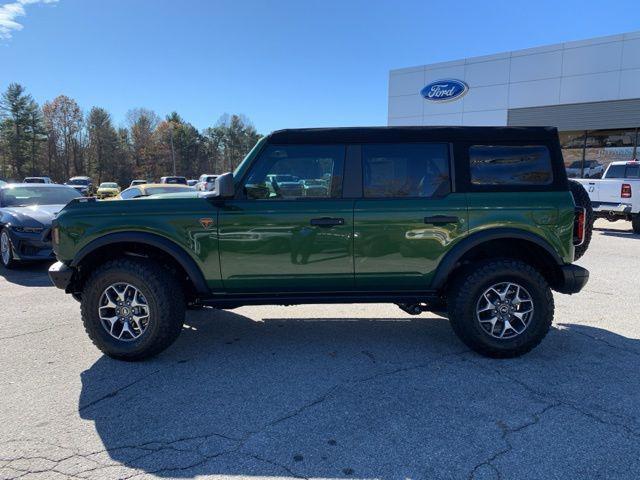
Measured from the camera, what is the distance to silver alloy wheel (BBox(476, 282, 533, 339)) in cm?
380

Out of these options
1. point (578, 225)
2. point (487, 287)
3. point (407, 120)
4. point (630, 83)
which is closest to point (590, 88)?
point (630, 83)

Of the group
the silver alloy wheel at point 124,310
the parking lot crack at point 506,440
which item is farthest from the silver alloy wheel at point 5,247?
the parking lot crack at point 506,440

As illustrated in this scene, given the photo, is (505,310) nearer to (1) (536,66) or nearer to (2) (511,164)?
(2) (511,164)

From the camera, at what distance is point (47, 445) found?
2619 mm

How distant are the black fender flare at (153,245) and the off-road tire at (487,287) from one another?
7.49ft

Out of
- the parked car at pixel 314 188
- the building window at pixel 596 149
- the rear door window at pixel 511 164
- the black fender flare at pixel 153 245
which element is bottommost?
the black fender flare at pixel 153 245

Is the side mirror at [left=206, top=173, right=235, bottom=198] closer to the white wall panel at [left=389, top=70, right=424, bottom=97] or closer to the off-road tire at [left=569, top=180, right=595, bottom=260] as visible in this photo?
the off-road tire at [left=569, top=180, right=595, bottom=260]

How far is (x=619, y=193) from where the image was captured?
12.0 metres

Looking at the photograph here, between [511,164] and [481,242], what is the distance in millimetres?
773

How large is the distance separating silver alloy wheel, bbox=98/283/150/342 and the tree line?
57.7 meters

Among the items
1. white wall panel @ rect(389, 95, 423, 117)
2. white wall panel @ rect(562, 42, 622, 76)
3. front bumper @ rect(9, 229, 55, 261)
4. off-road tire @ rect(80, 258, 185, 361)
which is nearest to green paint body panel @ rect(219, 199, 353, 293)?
off-road tire @ rect(80, 258, 185, 361)

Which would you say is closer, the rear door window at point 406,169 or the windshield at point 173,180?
the rear door window at point 406,169

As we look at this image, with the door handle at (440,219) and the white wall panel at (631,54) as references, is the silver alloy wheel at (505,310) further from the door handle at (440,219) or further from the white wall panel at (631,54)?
the white wall panel at (631,54)

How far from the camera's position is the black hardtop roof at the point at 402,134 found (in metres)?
3.83
